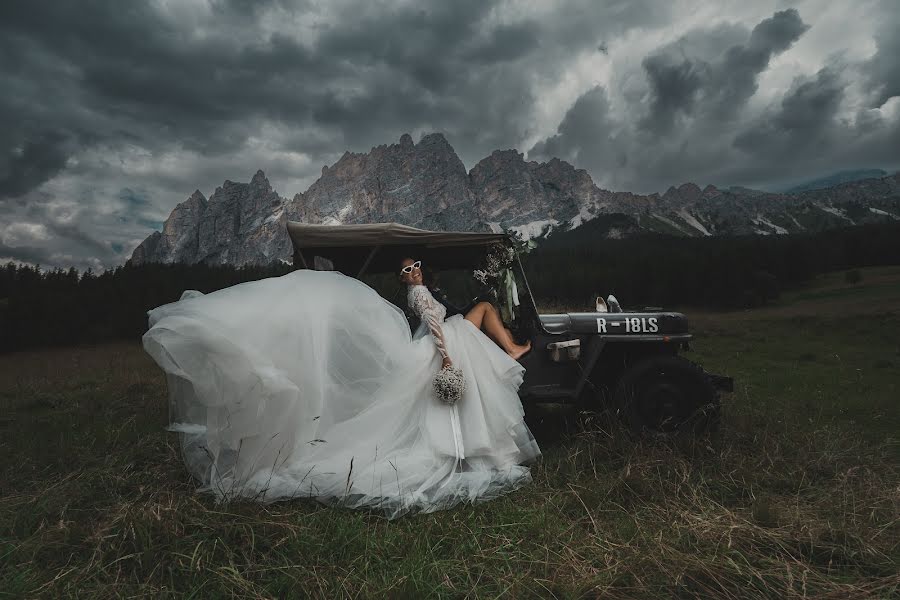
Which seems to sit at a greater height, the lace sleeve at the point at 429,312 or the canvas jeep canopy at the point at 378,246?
the canvas jeep canopy at the point at 378,246

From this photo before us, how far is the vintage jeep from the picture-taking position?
4906 mm

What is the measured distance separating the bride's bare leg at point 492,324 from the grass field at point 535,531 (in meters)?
1.24

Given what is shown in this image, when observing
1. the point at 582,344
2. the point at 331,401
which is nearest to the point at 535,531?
the point at 331,401

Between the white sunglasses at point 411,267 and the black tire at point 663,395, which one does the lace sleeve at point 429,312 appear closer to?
the white sunglasses at point 411,267

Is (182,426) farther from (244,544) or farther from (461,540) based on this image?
(461,540)

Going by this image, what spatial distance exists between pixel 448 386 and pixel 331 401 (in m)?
1.09

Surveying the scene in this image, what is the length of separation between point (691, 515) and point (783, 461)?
6.39 feet

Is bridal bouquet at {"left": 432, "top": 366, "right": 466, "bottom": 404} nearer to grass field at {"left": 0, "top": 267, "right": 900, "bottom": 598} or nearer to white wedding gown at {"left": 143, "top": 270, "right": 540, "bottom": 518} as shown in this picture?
white wedding gown at {"left": 143, "top": 270, "right": 540, "bottom": 518}

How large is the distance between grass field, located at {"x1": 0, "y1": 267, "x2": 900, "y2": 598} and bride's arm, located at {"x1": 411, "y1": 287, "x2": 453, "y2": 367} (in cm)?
147

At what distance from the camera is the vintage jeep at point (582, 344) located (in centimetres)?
491

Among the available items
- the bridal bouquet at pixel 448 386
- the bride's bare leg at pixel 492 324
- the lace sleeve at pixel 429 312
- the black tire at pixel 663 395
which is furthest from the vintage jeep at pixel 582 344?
the bridal bouquet at pixel 448 386

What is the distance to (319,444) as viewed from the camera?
12.6ft

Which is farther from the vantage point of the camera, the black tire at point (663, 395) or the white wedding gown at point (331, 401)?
the black tire at point (663, 395)

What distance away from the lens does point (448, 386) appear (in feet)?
14.3
